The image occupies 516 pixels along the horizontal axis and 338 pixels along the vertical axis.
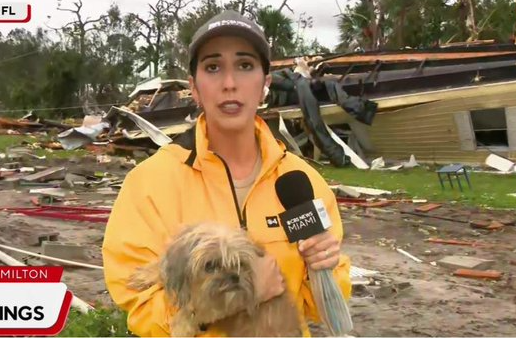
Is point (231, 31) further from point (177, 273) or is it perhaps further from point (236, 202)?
point (177, 273)

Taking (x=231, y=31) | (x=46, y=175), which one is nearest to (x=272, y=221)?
(x=231, y=31)

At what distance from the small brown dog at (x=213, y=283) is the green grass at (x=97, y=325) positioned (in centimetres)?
312

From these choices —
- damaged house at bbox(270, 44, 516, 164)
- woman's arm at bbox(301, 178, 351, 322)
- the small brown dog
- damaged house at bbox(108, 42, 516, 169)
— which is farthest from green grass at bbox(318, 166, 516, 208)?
the small brown dog

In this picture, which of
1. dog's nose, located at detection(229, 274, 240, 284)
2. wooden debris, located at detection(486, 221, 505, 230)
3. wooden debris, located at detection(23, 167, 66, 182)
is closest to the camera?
dog's nose, located at detection(229, 274, 240, 284)

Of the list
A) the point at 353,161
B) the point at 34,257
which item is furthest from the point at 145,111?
the point at 34,257

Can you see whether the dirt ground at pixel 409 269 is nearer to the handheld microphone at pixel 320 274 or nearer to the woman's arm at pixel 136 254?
the handheld microphone at pixel 320 274

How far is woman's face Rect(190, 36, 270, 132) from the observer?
7.98ft

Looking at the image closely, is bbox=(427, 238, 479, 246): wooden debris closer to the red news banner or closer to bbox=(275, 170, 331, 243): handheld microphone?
the red news banner

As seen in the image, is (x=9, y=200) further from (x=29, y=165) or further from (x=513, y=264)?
(x=513, y=264)

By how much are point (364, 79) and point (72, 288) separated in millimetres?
18398

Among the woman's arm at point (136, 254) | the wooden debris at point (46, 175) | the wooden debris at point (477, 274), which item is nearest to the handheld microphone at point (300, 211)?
the woman's arm at point (136, 254)

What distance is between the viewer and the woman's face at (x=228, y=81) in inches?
95.7

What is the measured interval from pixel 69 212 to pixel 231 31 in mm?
10727

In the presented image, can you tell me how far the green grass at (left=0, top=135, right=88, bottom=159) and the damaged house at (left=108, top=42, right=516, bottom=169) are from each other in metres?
2.33
